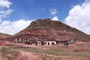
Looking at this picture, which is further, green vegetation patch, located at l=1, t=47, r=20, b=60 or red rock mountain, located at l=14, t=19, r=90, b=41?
red rock mountain, located at l=14, t=19, r=90, b=41

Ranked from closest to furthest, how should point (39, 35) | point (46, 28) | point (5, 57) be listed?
point (5, 57) → point (39, 35) → point (46, 28)

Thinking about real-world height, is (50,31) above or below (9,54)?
above

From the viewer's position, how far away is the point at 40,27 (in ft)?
510

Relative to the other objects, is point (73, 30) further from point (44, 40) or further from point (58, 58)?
point (58, 58)

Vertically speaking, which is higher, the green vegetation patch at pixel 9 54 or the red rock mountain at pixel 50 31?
the red rock mountain at pixel 50 31

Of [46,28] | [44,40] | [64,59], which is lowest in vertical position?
[64,59]

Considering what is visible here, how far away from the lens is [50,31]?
479 ft

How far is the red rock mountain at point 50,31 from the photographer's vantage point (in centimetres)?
13700

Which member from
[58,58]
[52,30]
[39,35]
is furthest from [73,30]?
[58,58]

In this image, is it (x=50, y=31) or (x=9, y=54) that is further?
(x=50, y=31)

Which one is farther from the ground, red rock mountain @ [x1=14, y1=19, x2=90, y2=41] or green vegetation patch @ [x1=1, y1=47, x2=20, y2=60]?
red rock mountain @ [x1=14, y1=19, x2=90, y2=41]

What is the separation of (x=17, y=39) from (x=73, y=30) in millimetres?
45255

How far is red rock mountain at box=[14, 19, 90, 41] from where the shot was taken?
137 metres

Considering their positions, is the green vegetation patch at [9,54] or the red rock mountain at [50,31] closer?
the green vegetation patch at [9,54]
